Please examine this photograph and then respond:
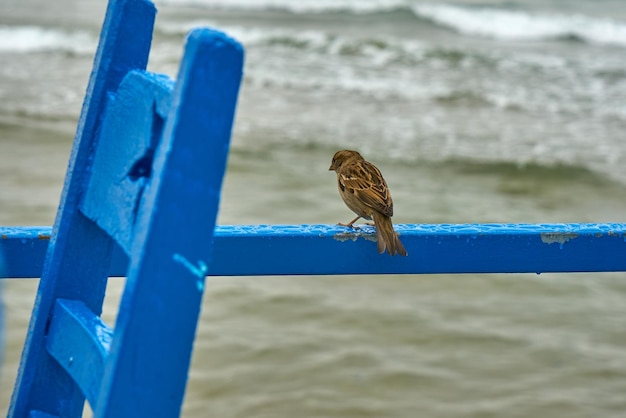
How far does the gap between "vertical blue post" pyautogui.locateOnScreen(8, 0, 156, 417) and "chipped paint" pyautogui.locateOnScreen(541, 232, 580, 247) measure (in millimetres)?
920

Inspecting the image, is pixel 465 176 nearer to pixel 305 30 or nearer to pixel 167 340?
pixel 167 340

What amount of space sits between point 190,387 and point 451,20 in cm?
1811

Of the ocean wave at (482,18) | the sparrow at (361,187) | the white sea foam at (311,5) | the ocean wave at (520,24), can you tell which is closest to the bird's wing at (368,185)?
the sparrow at (361,187)

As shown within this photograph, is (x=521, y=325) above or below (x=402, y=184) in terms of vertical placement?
below

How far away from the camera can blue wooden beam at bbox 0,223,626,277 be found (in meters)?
1.88

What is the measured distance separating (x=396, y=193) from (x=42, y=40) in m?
10.2

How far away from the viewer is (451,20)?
21.6m

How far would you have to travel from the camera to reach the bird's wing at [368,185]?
3355mm

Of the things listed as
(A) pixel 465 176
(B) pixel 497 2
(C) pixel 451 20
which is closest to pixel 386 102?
(A) pixel 465 176

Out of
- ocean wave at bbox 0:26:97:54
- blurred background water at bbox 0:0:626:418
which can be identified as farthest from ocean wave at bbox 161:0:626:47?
ocean wave at bbox 0:26:97:54

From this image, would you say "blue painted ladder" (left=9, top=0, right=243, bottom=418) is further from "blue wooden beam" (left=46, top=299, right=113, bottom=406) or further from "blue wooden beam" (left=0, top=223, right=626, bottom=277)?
"blue wooden beam" (left=0, top=223, right=626, bottom=277)

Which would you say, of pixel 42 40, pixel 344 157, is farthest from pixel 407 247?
pixel 42 40

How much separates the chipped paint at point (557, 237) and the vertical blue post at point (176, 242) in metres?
1.09

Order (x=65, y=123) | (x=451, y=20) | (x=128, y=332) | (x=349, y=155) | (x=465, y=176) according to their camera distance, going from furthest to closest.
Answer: (x=451, y=20) → (x=65, y=123) → (x=465, y=176) → (x=349, y=155) → (x=128, y=332)
